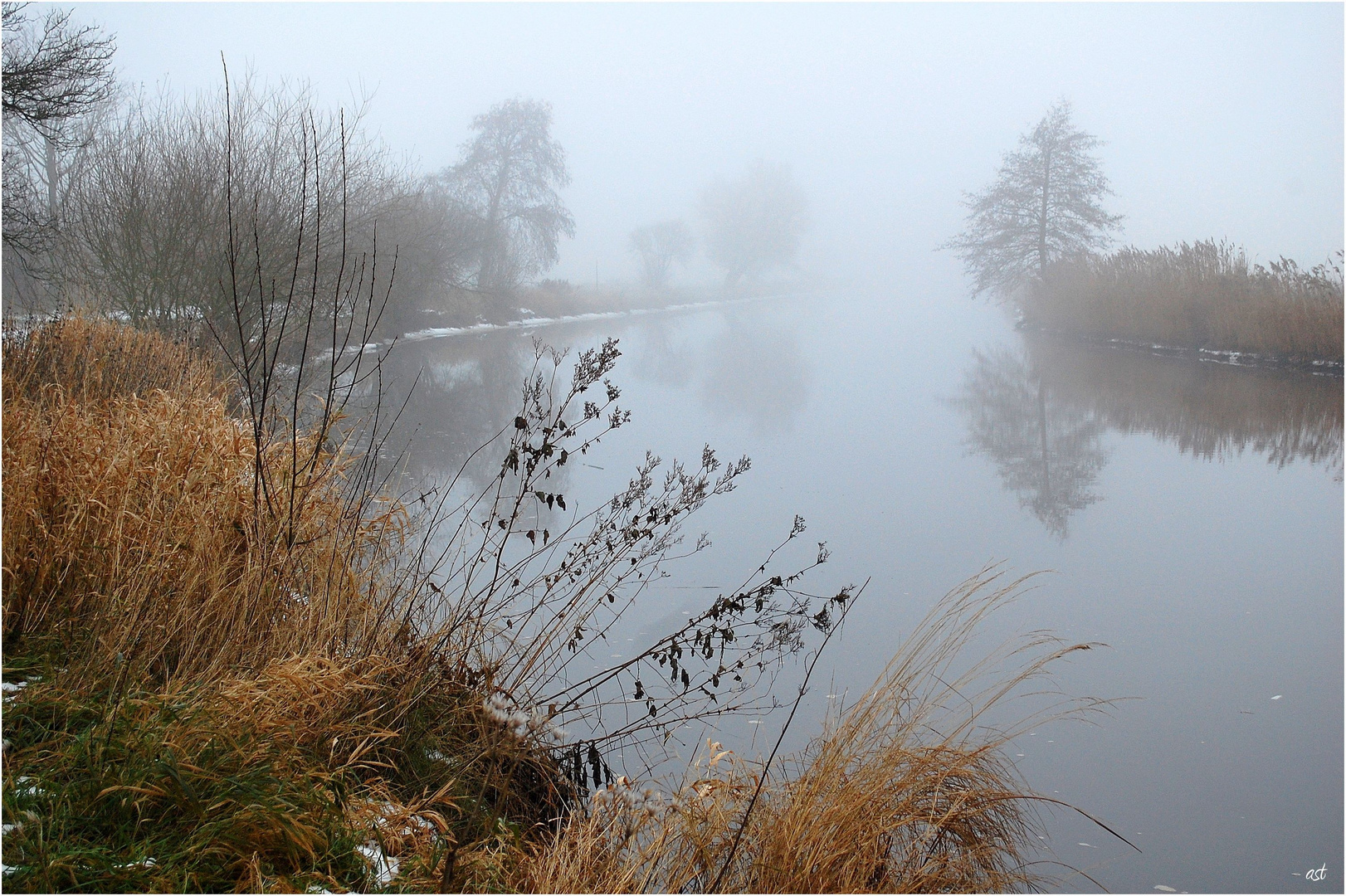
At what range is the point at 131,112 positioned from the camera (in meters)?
16.0

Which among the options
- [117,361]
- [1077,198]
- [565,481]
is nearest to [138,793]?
[117,361]

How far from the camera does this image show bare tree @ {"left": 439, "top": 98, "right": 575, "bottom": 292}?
1553 inches

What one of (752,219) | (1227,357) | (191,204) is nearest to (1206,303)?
(1227,357)

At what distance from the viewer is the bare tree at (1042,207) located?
112 feet

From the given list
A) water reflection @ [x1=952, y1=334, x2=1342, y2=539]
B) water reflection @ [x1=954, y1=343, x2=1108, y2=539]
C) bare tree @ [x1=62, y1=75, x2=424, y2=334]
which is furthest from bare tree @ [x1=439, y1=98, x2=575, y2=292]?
water reflection @ [x1=954, y1=343, x2=1108, y2=539]

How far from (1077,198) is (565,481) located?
1185 inches

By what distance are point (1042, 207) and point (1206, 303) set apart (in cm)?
1436

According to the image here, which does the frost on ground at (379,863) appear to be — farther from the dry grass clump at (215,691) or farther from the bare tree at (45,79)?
the bare tree at (45,79)

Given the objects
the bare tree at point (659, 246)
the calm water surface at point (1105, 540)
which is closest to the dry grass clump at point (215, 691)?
the calm water surface at point (1105, 540)

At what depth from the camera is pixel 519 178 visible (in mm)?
40062

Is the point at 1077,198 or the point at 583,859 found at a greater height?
the point at 1077,198

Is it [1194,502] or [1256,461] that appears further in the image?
[1256,461]

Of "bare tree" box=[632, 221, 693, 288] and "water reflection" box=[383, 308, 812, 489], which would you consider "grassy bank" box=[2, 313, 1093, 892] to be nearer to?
"water reflection" box=[383, 308, 812, 489]

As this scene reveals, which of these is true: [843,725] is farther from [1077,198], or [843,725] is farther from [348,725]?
[1077,198]
